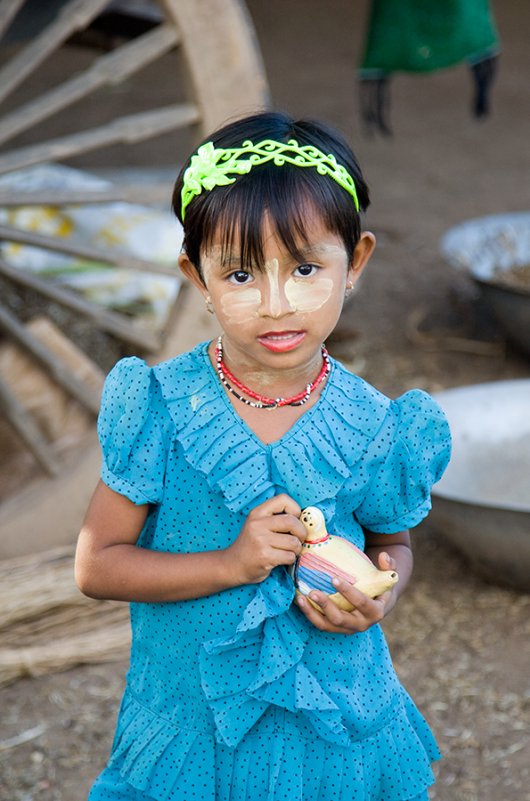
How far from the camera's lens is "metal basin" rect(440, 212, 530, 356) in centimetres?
406

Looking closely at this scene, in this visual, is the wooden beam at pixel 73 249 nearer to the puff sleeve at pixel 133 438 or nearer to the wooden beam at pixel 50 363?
the wooden beam at pixel 50 363

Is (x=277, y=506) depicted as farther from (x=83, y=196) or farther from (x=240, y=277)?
(x=83, y=196)

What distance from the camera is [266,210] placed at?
4.44ft

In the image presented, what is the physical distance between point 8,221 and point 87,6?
1.19 metres

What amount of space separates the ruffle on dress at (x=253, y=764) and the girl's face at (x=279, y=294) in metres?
0.49

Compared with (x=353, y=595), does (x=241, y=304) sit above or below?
above

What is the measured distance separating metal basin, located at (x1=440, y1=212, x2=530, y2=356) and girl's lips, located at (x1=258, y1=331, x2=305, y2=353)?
2.70 metres

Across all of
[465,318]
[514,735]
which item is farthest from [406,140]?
[514,735]

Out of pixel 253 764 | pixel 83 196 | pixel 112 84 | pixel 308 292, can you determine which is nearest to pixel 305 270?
pixel 308 292

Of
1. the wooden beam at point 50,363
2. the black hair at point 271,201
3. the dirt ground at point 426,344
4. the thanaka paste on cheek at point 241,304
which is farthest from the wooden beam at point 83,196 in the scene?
the thanaka paste on cheek at point 241,304

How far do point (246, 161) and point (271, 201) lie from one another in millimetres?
66

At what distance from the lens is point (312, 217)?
4.50ft

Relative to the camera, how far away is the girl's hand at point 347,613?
1396 mm

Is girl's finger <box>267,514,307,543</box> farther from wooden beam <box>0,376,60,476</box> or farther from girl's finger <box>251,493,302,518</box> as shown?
wooden beam <box>0,376,60,476</box>
